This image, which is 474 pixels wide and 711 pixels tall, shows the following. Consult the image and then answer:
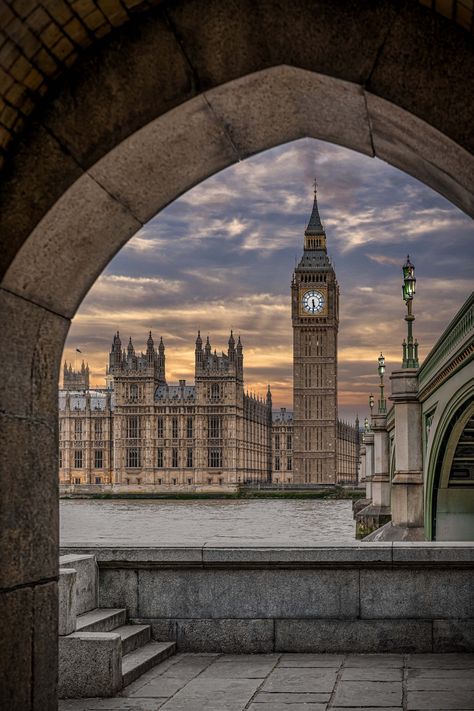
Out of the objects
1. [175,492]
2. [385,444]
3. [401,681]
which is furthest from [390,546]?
[175,492]

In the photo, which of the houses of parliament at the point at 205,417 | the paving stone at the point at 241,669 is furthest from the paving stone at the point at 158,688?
the houses of parliament at the point at 205,417

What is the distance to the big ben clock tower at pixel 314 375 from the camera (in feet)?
420

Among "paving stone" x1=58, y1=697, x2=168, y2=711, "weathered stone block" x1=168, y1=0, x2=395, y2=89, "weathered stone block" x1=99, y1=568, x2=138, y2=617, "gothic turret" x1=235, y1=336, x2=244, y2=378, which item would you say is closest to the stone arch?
"weathered stone block" x1=168, y1=0, x2=395, y2=89

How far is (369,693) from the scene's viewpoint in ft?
19.4

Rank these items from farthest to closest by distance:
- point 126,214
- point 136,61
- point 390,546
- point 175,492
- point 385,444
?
point 175,492
point 385,444
point 390,546
point 126,214
point 136,61

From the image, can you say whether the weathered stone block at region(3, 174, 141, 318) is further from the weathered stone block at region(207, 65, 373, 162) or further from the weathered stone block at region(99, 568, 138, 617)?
the weathered stone block at region(99, 568, 138, 617)

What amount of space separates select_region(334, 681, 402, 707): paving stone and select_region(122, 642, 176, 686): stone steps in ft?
4.18

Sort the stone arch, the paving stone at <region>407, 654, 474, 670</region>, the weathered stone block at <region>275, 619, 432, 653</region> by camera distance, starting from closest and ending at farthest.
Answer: the stone arch < the paving stone at <region>407, 654, 474, 670</region> < the weathered stone block at <region>275, 619, 432, 653</region>

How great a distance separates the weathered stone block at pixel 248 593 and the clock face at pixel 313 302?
12267cm

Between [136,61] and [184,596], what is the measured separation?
4.35 m

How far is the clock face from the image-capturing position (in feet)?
425

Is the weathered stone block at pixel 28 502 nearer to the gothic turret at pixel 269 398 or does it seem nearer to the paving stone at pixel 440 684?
the paving stone at pixel 440 684

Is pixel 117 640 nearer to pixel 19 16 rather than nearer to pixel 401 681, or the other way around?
pixel 401 681

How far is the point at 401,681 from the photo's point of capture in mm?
6242
